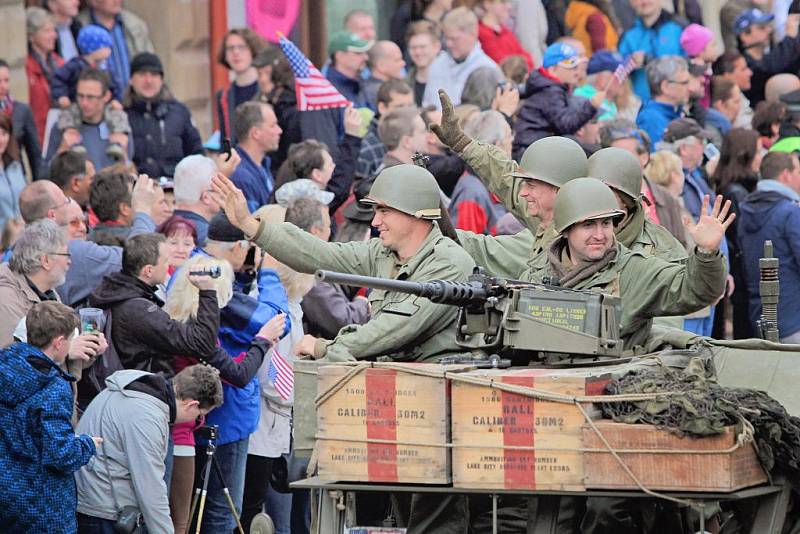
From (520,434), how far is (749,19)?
46.0 feet

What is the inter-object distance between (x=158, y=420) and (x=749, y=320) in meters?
6.95

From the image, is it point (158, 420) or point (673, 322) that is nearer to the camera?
point (158, 420)

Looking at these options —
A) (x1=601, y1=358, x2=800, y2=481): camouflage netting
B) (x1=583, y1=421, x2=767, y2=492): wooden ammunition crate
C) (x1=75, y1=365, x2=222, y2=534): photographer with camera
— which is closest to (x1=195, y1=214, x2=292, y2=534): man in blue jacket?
(x1=75, y1=365, x2=222, y2=534): photographer with camera

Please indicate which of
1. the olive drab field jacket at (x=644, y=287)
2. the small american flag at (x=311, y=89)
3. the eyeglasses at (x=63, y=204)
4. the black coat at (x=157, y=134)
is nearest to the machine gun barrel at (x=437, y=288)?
the olive drab field jacket at (x=644, y=287)

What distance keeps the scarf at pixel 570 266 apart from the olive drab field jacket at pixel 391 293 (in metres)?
0.45

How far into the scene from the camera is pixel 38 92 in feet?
55.6

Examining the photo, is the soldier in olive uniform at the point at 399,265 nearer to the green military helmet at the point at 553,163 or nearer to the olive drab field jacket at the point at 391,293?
the olive drab field jacket at the point at 391,293

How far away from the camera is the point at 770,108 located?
62.5ft

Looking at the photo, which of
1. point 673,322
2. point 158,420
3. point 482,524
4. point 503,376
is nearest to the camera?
point 503,376

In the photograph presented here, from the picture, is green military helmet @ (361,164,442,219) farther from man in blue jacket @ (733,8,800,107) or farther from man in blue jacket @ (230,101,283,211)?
man in blue jacket @ (733,8,800,107)

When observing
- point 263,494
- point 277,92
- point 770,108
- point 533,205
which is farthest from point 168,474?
point 770,108

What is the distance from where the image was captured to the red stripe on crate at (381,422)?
9133 mm

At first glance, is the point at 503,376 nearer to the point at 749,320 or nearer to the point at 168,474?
the point at 168,474

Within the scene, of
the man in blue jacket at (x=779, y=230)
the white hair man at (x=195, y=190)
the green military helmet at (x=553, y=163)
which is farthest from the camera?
the man in blue jacket at (x=779, y=230)
